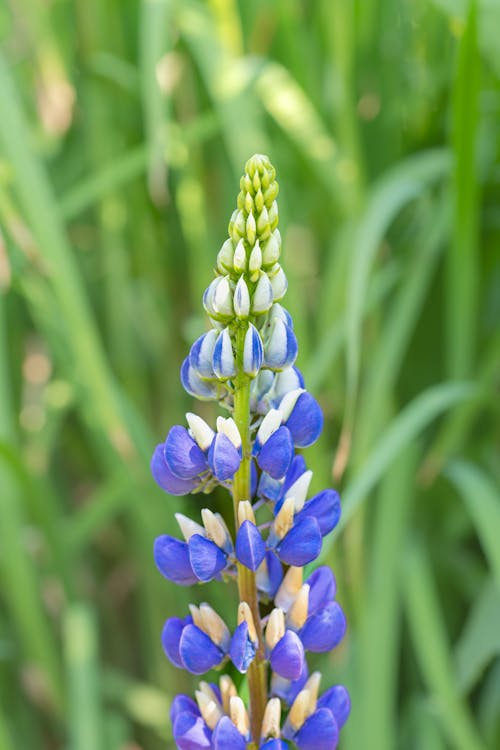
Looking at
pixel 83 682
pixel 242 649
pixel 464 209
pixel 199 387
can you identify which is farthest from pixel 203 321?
pixel 242 649

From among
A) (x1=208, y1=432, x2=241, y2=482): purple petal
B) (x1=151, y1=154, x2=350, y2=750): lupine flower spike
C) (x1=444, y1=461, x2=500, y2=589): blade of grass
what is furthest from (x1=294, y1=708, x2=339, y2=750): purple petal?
(x1=444, y1=461, x2=500, y2=589): blade of grass

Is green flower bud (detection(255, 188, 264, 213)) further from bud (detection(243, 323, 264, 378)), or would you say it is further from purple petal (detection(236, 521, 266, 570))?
purple petal (detection(236, 521, 266, 570))

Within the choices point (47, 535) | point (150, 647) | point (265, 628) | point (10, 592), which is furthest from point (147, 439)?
point (265, 628)

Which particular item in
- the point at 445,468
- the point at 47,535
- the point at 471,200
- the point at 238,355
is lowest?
the point at 238,355

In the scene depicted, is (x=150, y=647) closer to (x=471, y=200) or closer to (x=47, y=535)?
(x=47, y=535)

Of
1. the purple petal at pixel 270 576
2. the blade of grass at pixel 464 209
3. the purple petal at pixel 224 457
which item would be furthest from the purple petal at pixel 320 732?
the blade of grass at pixel 464 209

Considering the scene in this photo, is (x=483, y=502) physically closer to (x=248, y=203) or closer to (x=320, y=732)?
(x=320, y=732)
